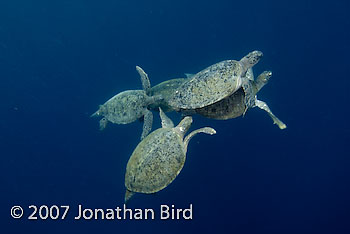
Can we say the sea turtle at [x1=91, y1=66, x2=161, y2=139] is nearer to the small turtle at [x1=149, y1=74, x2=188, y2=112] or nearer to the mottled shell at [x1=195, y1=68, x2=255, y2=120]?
the small turtle at [x1=149, y1=74, x2=188, y2=112]

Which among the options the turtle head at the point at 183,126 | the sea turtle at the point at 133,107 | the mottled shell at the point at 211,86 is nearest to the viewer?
the mottled shell at the point at 211,86

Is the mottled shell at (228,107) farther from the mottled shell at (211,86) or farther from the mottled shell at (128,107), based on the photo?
the mottled shell at (128,107)

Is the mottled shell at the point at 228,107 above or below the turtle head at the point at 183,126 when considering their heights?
above

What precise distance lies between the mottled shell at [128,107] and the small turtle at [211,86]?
174 centimetres

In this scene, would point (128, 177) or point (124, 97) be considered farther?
point (124, 97)

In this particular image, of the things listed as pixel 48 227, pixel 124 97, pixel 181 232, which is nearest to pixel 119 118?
pixel 124 97

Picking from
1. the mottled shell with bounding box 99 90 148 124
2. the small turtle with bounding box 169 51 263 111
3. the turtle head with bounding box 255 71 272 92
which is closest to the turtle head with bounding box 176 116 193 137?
the small turtle with bounding box 169 51 263 111

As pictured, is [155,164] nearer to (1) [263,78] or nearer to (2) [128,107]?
(1) [263,78]

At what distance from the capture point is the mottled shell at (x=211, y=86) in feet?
12.1

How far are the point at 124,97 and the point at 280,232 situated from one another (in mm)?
8053

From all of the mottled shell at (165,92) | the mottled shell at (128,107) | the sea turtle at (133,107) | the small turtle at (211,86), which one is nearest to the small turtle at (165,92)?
the mottled shell at (165,92)

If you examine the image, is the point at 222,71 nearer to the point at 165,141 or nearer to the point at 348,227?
the point at 165,141

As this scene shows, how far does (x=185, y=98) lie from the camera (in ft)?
12.6

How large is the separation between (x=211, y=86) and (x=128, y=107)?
2419 mm
